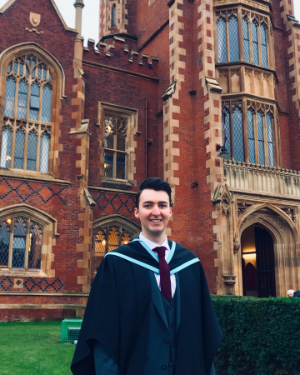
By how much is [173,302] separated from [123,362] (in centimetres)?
46

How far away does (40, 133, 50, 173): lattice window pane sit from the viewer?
13352mm

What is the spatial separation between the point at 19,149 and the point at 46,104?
1.85 metres

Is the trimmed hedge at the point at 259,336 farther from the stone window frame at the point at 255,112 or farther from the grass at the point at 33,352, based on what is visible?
the stone window frame at the point at 255,112

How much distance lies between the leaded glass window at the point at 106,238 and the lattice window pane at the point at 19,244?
8.07 feet

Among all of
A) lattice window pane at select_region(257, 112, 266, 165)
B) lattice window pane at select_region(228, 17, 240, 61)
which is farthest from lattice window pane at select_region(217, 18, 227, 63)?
lattice window pane at select_region(257, 112, 266, 165)

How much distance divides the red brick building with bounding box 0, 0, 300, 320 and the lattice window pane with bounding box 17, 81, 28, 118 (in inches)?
1.4

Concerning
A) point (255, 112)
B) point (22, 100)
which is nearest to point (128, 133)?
point (22, 100)

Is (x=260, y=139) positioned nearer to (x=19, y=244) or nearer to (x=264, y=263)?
(x=264, y=263)

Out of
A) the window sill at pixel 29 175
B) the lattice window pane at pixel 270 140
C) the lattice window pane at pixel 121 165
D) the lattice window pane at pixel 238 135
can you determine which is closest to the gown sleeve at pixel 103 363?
the window sill at pixel 29 175

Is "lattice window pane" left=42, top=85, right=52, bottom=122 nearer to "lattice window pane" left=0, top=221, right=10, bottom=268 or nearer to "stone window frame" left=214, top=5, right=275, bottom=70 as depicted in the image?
"lattice window pane" left=0, top=221, right=10, bottom=268

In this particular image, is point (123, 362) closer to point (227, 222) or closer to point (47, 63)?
point (227, 222)

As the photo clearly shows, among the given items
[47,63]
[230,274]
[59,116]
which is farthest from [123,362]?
[47,63]

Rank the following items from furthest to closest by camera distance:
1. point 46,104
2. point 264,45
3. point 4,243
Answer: point 264,45 → point 46,104 → point 4,243

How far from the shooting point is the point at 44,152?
1350 cm
